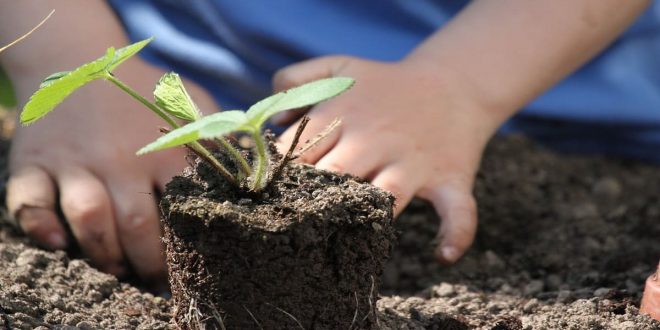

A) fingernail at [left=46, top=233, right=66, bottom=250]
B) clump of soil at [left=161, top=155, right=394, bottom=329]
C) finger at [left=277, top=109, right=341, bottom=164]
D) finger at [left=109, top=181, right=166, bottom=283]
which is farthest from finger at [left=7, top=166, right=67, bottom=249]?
clump of soil at [left=161, top=155, right=394, bottom=329]

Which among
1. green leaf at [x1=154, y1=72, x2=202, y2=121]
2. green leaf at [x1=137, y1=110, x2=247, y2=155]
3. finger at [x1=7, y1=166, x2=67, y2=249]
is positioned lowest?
finger at [x1=7, y1=166, x2=67, y2=249]

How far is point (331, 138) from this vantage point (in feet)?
4.98

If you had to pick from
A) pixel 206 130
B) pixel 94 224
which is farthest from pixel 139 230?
pixel 206 130

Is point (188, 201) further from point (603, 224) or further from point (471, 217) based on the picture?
point (603, 224)

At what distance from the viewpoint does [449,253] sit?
1.41m

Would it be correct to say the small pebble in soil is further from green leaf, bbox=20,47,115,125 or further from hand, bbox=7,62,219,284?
green leaf, bbox=20,47,115,125

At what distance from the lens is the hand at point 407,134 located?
1467 millimetres

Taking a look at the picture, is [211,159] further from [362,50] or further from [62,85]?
[362,50]

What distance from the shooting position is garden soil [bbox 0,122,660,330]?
113cm

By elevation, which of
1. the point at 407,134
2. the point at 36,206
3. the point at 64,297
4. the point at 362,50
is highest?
the point at 362,50

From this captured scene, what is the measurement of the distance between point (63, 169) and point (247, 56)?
1.90 ft

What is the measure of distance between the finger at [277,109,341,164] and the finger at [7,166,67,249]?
0.40 m

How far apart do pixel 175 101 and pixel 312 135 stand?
0.52 metres

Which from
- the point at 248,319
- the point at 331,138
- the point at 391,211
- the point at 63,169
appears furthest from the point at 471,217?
the point at 63,169
